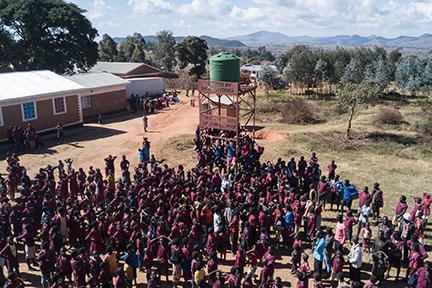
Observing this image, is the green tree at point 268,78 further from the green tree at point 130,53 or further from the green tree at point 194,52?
the green tree at point 130,53

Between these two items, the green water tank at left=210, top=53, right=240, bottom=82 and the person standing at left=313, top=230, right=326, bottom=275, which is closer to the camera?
the person standing at left=313, top=230, right=326, bottom=275

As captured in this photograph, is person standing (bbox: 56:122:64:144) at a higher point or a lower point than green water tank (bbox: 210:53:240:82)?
lower

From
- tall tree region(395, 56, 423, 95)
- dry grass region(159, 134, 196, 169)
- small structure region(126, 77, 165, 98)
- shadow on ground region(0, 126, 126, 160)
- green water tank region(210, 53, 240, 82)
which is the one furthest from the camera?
tall tree region(395, 56, 423, 95)

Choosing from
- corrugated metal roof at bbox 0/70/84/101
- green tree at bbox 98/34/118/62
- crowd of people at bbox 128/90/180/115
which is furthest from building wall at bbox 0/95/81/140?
green tree at bbox 98/34/118/62

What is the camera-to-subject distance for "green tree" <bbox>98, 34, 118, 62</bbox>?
243 ft

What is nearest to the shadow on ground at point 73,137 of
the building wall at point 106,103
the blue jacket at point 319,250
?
the building wall at point 106,103

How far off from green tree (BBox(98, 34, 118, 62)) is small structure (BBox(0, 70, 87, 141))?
4371 centimetres

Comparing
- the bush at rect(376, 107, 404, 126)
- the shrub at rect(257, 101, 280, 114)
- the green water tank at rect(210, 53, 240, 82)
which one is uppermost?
the green water tank at rect(210, 53, 240, 82)

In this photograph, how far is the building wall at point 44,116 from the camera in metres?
25.2

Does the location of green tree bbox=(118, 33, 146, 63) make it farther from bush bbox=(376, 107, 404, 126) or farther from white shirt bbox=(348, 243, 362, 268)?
white shirt bbox=(348, 243, 362, 268)

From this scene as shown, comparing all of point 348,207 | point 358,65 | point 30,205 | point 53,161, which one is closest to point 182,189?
point 30,205

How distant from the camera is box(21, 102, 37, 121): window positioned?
26125 millimetres

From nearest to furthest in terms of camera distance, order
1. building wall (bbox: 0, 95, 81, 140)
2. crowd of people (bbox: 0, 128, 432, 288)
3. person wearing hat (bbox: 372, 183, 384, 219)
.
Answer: crowd of people (bbox: 0, 128, 432, 288)
person wearing hat (bbox: 372, 183, 384, 219)
building wall (bbox: 0, 95, 81, 140)

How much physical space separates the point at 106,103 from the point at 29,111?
31.2 feet
